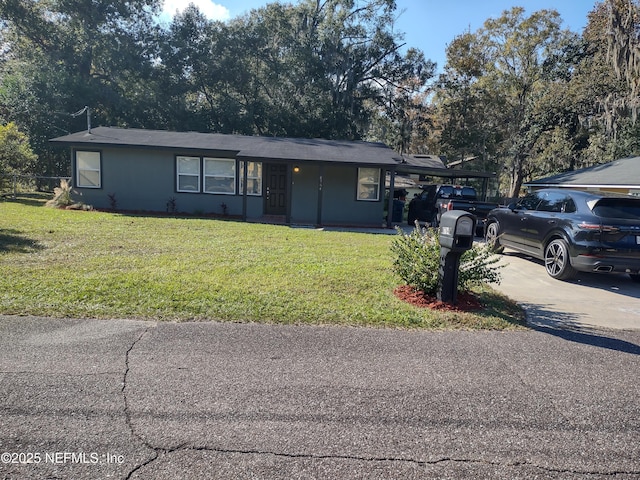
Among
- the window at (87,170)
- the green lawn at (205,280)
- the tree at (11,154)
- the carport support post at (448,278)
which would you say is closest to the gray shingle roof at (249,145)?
the window at (87,170)

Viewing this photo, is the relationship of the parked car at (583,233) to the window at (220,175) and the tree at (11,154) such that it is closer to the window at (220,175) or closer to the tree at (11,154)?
the window at (220,175)

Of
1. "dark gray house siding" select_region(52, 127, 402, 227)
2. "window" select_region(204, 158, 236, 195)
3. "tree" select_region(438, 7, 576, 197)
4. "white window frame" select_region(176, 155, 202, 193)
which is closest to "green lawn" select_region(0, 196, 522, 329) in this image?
"dark gray house siding" select_region(52, 127, 402, 227)

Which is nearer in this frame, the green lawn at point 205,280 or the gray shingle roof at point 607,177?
the green lawn at point 205,280

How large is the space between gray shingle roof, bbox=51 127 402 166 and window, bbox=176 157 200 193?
628 mm

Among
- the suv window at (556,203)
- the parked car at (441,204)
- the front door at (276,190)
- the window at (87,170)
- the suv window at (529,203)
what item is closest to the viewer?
the suv window at (556,203)

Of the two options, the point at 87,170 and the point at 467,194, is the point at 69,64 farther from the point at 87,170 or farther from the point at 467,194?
the point at 467,194

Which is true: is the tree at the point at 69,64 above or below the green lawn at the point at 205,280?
above

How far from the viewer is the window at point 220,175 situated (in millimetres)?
16531

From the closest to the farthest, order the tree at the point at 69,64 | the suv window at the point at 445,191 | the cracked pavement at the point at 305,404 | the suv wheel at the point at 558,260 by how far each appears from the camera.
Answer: the cracked pavement at the point at 305,404
the suv wheel at the point at 558,260
the suv window at the point at 445,191
the tree at the point at 69,64

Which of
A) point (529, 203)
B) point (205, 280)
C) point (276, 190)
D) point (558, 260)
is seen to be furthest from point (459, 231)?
point (276, 190)

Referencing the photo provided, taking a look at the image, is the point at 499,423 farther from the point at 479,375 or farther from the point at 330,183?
the point at 330,183

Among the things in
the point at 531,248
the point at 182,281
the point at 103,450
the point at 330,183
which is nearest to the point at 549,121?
the point at 330,183

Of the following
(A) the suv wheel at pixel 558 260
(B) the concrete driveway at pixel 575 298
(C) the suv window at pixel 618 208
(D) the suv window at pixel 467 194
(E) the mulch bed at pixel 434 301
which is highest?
(D) the suv window at pixel 467 194

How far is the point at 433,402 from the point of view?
3.23 meters
